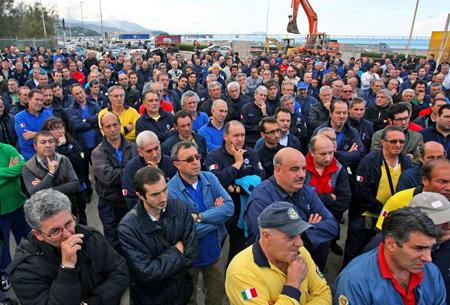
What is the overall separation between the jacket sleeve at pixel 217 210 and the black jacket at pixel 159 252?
0.85 feet

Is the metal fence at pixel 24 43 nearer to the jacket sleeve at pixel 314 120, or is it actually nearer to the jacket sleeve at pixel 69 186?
→ the jacket sleeve at pixel 314 120

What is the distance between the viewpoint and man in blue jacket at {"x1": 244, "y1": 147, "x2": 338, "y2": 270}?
2869mm

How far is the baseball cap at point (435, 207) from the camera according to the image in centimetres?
233

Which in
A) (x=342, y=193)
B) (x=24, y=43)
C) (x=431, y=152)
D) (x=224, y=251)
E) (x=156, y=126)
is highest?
(x=24, y=43)

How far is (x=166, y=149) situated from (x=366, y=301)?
320cm

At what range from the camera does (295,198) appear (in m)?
2.99

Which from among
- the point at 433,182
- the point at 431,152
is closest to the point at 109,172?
the point at 433,182

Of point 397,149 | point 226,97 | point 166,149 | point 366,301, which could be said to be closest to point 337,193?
point 397,149

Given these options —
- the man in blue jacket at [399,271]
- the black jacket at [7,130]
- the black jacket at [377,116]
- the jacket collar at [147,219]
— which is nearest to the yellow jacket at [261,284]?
the man in blue jacket at [399,271]

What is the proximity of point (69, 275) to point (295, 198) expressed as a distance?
1.91 m

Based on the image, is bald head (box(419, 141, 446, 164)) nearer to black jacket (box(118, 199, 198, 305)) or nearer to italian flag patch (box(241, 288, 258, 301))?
italian flag patch (box(241, 288, 258, 301))

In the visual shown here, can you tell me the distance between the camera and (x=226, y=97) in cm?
752

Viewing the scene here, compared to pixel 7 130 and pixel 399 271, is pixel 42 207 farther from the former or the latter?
pixel 7 130

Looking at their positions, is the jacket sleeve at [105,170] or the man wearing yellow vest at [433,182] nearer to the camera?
the man wearing yellow vest at [433,182]
